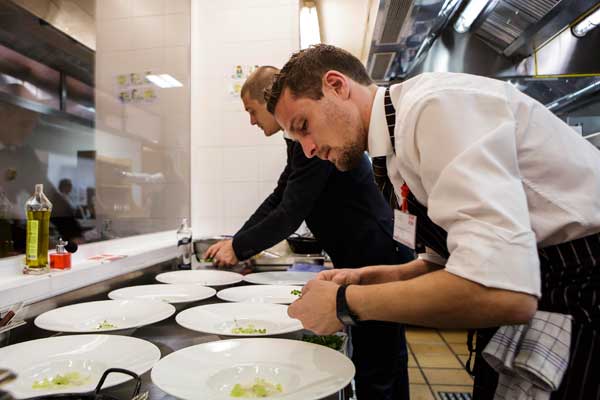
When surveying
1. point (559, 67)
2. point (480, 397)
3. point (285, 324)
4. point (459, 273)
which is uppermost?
point (559, 67)

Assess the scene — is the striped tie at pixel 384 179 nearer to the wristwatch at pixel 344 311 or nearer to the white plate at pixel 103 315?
the wristwatch at pixel 344 311

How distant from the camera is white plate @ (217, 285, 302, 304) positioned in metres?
1.23

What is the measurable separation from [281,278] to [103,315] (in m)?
0.64

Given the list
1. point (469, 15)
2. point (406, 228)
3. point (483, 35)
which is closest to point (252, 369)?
point (406, 228)

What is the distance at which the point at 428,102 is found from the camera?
67 cm

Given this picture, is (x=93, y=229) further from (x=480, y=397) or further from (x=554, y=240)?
(x=554, y=240)

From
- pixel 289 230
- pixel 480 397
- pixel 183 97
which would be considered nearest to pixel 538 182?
pixel 480 397

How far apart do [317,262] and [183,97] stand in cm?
156

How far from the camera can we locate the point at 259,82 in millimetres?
1866

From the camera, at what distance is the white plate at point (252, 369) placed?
2.00 feet

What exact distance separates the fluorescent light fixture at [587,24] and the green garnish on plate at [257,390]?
2.32m

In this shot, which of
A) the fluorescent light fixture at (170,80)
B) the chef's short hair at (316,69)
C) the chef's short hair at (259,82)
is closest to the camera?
the chef's short hair at (316,69)

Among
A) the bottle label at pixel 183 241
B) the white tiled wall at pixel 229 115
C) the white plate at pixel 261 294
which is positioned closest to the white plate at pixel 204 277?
the white plate at pixel 261 294

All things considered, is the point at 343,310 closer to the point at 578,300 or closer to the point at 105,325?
the point at 578,300
